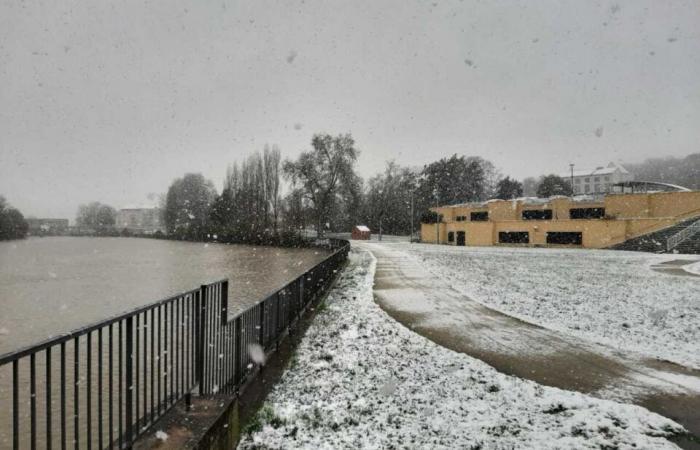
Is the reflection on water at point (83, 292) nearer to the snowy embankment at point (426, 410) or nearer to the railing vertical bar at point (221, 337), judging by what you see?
the railing vertical bar at point (221, 337)

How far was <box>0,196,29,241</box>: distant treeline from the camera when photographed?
245 ft

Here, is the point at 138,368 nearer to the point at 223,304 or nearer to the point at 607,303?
the point at 223,304

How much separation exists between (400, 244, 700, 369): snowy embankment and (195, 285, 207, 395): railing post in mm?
6601

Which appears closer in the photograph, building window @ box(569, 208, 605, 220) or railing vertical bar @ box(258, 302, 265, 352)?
railing vertical bar @ box(258, 302, 265, 352)

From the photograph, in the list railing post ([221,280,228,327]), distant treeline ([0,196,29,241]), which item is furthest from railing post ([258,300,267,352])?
distant treeline ([0,196,29,241])

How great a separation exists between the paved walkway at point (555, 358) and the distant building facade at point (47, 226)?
146497 mm

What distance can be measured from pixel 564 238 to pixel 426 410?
140 feet

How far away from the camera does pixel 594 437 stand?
398 centimetres

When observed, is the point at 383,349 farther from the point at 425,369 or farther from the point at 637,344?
the point at 637,344

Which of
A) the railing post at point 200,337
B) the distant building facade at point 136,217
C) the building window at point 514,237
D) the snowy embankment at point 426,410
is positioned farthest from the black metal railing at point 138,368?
the distant building facade at point 136,217

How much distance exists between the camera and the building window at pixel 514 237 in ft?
147

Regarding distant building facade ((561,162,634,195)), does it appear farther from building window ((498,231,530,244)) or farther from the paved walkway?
the paved walkway

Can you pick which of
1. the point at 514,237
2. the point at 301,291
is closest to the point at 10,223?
the point at 514,237

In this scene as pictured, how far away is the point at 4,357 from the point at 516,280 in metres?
15.4
